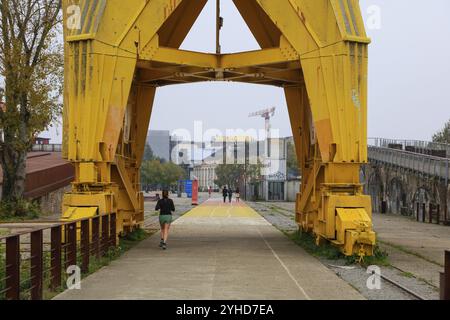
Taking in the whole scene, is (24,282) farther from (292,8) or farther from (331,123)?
(292,8)

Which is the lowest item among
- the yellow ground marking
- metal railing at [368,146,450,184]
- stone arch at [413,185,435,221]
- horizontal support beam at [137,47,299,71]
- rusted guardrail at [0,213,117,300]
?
the yellow ground marking

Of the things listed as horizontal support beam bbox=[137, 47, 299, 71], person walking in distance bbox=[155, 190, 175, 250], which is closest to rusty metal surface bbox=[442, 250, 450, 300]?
horizontal support beam bbox=[137, 47, 299, 71]

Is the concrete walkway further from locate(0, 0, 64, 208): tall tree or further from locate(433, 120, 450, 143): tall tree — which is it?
locate(433, 120, 450, 143): tall tree

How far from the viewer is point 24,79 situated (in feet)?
114

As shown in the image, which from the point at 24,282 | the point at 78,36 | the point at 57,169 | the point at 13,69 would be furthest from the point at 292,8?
the point at 57,169

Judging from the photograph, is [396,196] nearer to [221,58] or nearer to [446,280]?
[221,58]

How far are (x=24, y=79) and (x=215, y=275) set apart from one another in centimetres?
2421

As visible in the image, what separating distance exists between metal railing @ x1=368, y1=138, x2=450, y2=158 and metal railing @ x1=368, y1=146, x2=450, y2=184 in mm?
2675

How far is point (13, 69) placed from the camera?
114 feet

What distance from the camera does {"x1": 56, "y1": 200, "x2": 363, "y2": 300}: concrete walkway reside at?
1117 centimetres

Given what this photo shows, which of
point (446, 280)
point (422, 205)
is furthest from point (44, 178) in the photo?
point (446, 280)

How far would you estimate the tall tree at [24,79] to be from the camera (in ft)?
115

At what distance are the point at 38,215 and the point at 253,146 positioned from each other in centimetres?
11463
